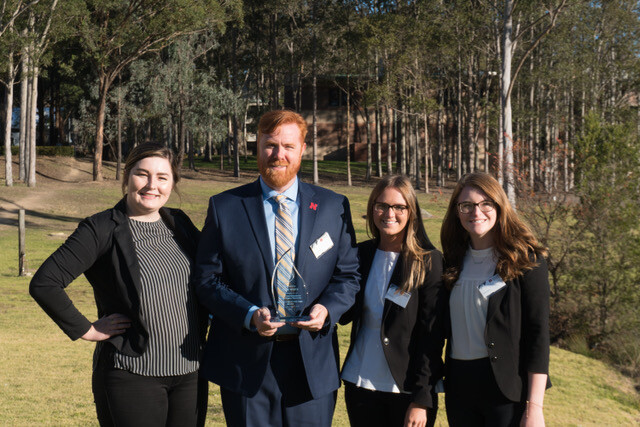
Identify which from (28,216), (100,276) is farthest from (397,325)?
(28,216)

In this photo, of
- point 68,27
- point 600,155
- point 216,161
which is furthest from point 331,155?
point 600,155

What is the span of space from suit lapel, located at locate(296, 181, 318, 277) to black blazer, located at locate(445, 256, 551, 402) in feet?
3.01

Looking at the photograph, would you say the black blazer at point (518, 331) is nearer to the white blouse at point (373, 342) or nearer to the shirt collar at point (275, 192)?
the white blouse at point (373, 342)

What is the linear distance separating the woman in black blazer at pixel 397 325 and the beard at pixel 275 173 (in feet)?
1.61

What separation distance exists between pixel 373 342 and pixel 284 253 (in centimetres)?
70

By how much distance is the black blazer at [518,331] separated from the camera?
314cm

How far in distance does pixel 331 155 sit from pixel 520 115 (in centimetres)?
2207

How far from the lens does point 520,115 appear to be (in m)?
39.4

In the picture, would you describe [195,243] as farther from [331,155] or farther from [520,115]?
[331,155]

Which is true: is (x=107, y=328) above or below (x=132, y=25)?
below

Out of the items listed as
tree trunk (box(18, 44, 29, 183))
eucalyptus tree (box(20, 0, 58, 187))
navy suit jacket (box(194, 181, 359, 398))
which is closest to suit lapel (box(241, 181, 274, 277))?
navy suit jacket (box(194, 181, 359, 398))

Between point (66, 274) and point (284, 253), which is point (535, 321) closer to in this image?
point (284, 253)

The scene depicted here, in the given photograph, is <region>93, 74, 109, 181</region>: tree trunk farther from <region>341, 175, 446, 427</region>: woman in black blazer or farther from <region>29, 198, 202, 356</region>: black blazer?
<region>341, 175, 446, 427</region>: woman in black blazer

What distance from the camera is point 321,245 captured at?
10.5ft
